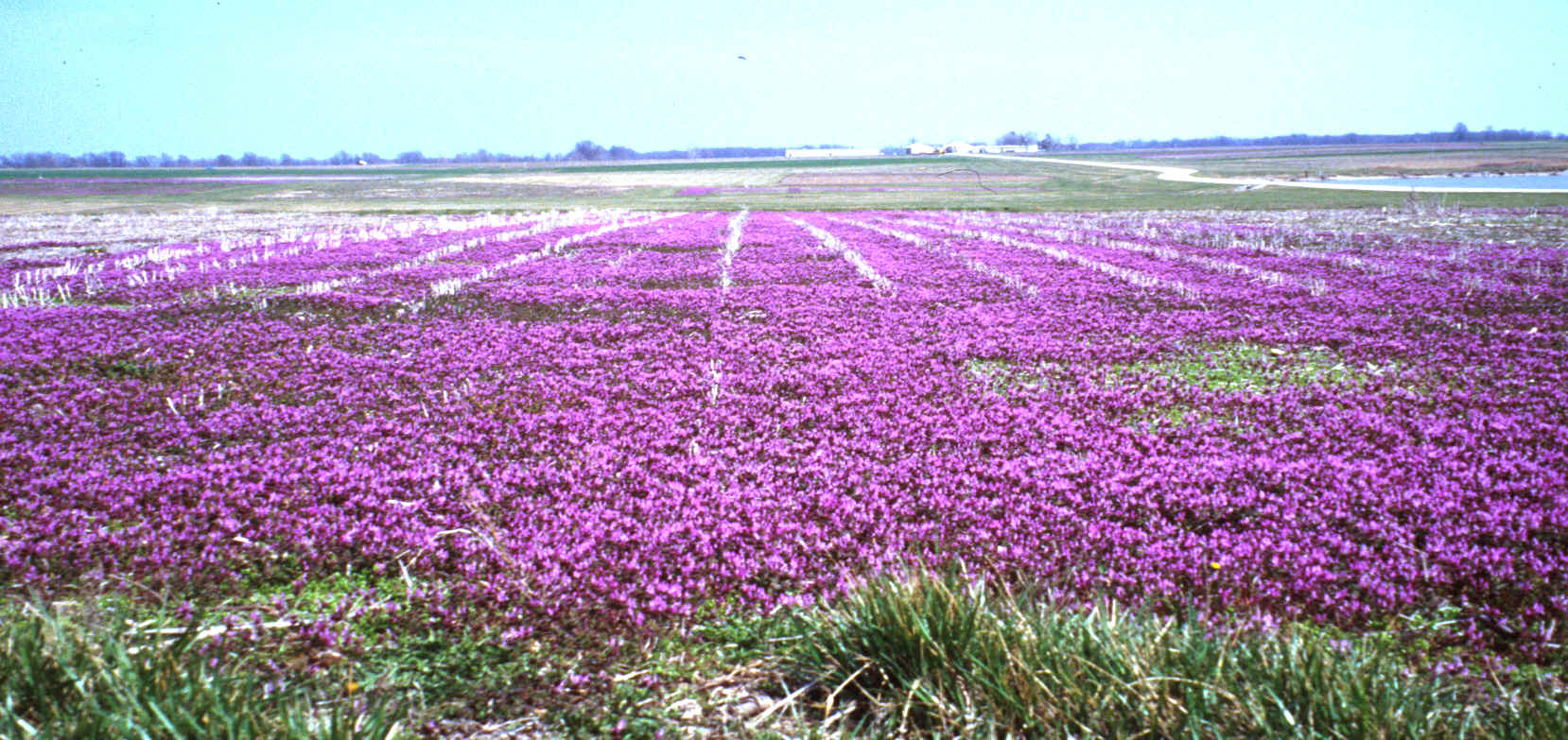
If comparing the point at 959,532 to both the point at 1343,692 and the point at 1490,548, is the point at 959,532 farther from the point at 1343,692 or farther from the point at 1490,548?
the point at 1490,548

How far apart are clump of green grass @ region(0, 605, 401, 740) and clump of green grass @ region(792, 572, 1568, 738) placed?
210 centimetres

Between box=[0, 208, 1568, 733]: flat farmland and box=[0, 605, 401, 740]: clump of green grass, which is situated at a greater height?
box=[0, 605, 401, 740]: clump of green grass

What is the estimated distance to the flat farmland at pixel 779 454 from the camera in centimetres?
521

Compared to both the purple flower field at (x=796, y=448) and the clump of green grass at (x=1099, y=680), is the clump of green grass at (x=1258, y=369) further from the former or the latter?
the clump of green grass at (x=1099, y=680)

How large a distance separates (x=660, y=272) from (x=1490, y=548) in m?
20.4

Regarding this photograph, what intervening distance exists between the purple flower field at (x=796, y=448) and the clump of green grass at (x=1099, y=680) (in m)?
0.77

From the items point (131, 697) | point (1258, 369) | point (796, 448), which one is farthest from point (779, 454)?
point (1258, 369)

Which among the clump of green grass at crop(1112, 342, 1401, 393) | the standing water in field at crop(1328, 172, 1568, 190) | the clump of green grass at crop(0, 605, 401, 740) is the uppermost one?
the standing water in field at crop(1328, 172, 1568, 190)

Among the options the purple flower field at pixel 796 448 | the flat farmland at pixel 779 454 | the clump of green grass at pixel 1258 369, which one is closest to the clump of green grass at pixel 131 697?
the flat farmland at pixel 779 454

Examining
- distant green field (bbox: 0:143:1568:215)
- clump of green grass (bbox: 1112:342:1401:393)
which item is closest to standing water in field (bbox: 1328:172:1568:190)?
distant green field (bbox: 0:143:1568:215)

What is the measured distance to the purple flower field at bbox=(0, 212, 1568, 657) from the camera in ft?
17.6

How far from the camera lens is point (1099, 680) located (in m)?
3.58

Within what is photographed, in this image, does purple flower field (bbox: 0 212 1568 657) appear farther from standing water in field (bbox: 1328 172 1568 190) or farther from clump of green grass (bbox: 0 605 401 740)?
standing water in field (bbox: 1328 172 1568 190)

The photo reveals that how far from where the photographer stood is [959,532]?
19.7 feet
